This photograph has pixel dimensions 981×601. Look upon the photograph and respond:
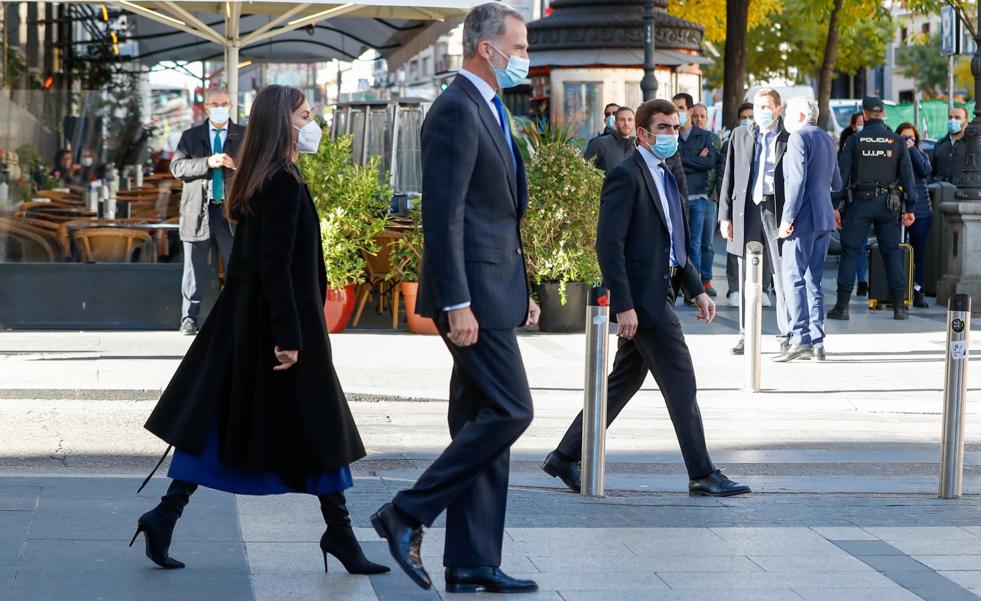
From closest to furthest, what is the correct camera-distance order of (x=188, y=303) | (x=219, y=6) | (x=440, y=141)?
1. (x=440, y=141)
2. (x=188, y=303)
3. (x=219, y=6)

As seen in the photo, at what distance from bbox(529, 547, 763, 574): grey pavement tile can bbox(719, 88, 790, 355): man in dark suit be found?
6350 mm

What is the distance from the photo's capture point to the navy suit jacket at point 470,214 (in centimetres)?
485

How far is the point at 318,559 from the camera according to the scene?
552 centimetres

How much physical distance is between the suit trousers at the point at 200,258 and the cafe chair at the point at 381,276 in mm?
1387

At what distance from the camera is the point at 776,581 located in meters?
5.37

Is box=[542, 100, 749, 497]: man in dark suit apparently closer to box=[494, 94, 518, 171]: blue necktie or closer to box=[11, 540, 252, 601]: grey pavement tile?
box=[494, 94, 518, 171]: blue necktie

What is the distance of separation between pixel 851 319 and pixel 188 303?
630 cm

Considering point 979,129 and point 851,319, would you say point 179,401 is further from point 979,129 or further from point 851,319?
point 979,129

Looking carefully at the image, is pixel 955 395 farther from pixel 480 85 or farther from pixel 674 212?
pixel 480 85

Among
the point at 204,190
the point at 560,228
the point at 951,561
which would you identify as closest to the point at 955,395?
the point at 951,561

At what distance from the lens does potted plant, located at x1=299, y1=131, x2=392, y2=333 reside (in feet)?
41.7

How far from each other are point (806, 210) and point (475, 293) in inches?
278

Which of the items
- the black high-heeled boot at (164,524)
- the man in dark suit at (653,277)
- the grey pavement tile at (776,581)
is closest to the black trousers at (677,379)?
the man in dark suit at (653,277)

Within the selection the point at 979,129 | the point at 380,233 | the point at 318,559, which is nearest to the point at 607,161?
the point at 380,233
